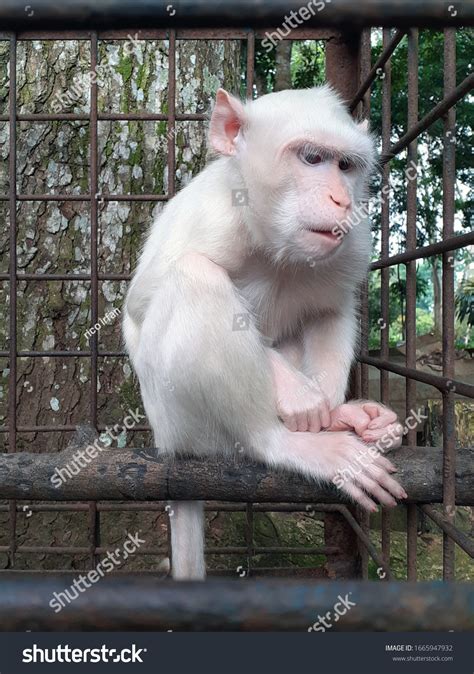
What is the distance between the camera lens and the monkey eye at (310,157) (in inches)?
76.1

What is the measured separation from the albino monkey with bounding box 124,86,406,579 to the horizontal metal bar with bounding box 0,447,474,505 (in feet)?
0.16

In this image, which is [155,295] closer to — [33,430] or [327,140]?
[327,140]

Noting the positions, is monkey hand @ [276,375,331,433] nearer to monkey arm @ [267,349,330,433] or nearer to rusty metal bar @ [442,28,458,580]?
monkey arm @ [267,349,330,433]

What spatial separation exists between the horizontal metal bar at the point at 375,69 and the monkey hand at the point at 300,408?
111 cm

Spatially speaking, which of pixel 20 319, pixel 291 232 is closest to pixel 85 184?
pixel 20 319

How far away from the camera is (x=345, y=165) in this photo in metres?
2.00

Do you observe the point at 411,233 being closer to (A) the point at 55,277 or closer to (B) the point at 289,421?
(B) the point at 289,421

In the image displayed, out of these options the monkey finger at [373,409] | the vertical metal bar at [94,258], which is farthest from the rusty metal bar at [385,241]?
the vertical metal bar at [94,258]

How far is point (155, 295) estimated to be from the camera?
2.04 metres

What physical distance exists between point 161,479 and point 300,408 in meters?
0.50

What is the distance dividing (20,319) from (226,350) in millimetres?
1895

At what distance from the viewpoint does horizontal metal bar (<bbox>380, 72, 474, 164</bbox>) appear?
55.1 inches

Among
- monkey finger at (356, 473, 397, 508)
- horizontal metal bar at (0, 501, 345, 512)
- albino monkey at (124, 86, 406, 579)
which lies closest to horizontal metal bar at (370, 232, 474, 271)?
albino monkey at (124, 86, 406, 579)

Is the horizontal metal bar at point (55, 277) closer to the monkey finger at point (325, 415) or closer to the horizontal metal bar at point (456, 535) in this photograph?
the monkey finger at point (325, 415)
